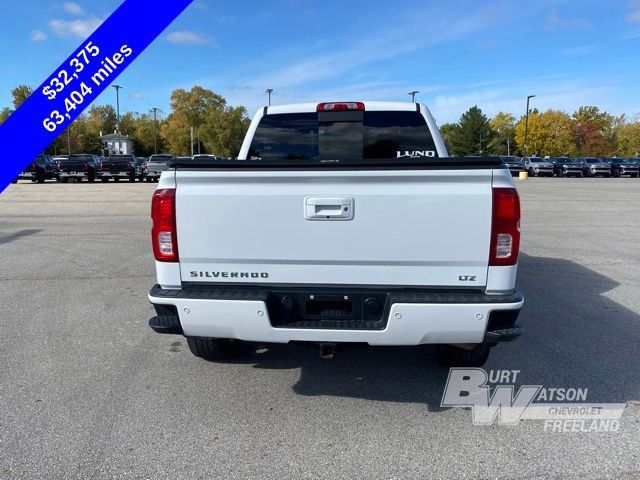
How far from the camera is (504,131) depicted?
109m

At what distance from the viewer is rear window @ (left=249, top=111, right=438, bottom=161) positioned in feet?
17.6

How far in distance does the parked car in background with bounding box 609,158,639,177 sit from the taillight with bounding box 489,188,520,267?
5005 cm

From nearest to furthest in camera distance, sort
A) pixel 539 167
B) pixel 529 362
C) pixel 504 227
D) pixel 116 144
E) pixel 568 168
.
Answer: pixel 504 227 → pixel 529 362 → pixel 568 168 → pixel 539 167 → pixel 116 144

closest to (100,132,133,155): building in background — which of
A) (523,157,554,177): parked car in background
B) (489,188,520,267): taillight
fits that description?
(523,157,554,177): parked car in background

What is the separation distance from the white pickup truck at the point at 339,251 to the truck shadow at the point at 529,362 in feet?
2.68

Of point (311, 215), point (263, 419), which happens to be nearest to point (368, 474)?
point (263, 419)

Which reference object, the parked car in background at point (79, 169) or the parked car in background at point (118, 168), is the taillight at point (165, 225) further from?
the parked car in background at point (79, 169)

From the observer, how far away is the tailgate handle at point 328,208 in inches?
121

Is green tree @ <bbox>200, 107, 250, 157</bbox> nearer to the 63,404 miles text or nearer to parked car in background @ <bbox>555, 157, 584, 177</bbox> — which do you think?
parked car in background @ <bbox>555, 157, 584, 177</bbox>

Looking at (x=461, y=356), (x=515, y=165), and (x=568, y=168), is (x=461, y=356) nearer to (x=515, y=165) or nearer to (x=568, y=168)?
(x=515, y=165)

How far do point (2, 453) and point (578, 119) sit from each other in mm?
108226

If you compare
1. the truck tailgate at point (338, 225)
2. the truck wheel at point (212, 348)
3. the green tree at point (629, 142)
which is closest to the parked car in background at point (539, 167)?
the truck wheel at point (212, 348)

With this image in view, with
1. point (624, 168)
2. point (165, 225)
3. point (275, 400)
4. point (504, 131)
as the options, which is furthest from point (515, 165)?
point (504, 131)

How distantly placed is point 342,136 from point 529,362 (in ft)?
9.57
